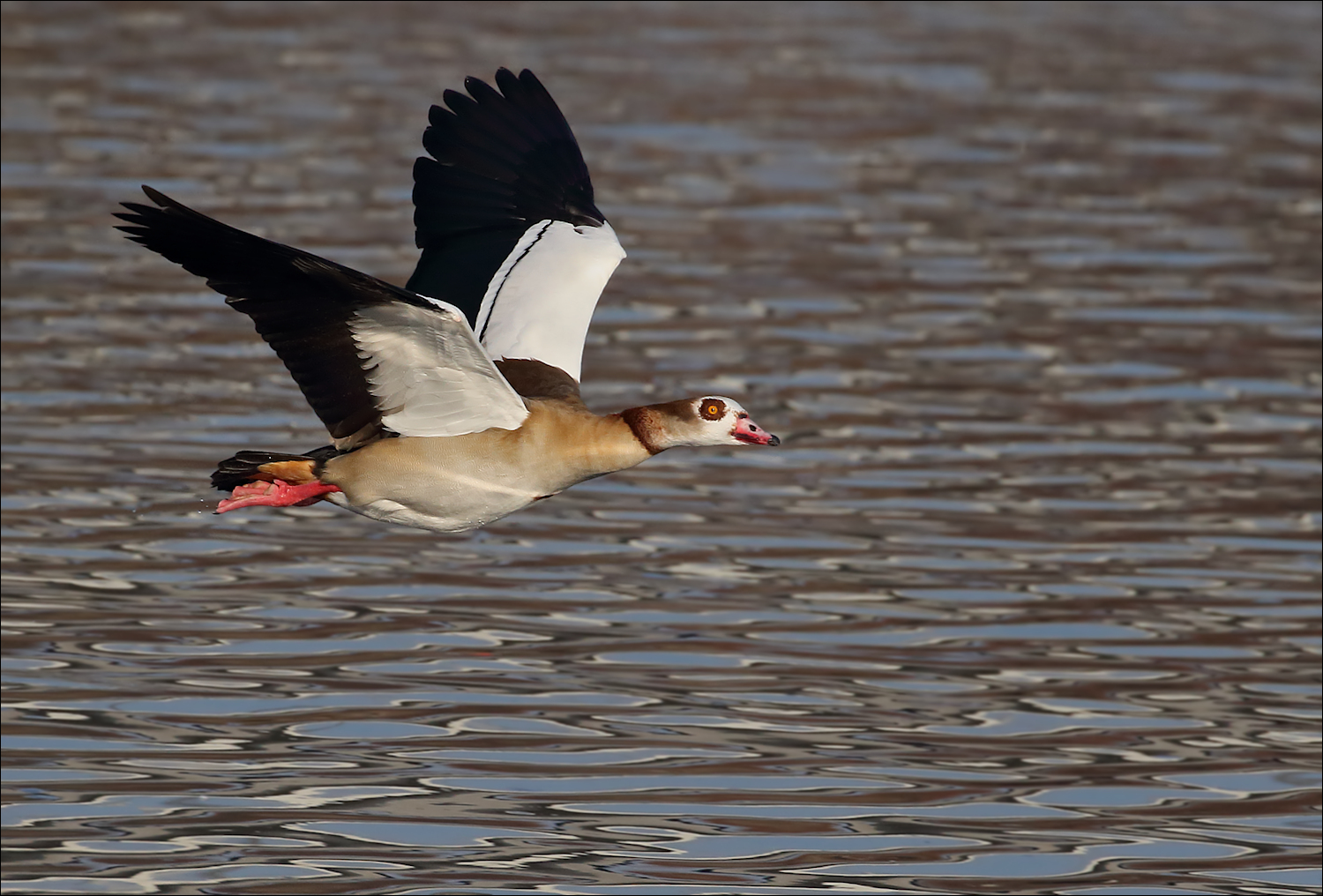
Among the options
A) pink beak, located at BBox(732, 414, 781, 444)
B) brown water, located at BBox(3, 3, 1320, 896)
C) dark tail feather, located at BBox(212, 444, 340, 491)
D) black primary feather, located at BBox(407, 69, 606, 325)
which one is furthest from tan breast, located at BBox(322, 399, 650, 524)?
brown water, located at BBox(3, 3, 1320, 896)

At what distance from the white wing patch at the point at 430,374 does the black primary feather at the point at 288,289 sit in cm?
6

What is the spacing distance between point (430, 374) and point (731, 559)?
18.1 feet

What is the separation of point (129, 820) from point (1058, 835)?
170 inches

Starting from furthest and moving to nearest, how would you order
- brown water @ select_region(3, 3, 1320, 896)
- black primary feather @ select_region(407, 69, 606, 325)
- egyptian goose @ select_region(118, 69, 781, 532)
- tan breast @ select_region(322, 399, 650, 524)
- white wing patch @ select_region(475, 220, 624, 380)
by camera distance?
brown water @ select_region(3, 3, 1320, 896)
black primary feather @ select_region(407, 69, 606, 325)
white wing patch @ select_region(475, 220, 624, 380)
tan breast @ select_region(322, 399, 650, 524)
egyptian goose @ select_region(118, 69, 781, 532)

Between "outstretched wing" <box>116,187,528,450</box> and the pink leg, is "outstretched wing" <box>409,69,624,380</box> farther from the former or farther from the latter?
the pink leg

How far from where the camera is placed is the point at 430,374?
31.3ft

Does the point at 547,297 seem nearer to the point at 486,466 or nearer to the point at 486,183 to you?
the point at 486,183

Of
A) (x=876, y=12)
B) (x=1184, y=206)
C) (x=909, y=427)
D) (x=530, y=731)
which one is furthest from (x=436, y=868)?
(x=876, y=12)

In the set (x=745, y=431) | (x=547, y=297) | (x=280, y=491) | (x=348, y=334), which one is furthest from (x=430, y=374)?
(x=547, y=297)

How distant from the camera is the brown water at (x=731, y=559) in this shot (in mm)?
11523

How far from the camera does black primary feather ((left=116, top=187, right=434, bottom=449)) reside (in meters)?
8.63

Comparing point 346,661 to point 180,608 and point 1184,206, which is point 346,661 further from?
point 1184,206

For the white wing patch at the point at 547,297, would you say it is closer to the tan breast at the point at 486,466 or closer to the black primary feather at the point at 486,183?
the black primary feather at the point at 486,183

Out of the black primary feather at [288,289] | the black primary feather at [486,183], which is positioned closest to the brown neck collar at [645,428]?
the black primary feather at [288,289]
